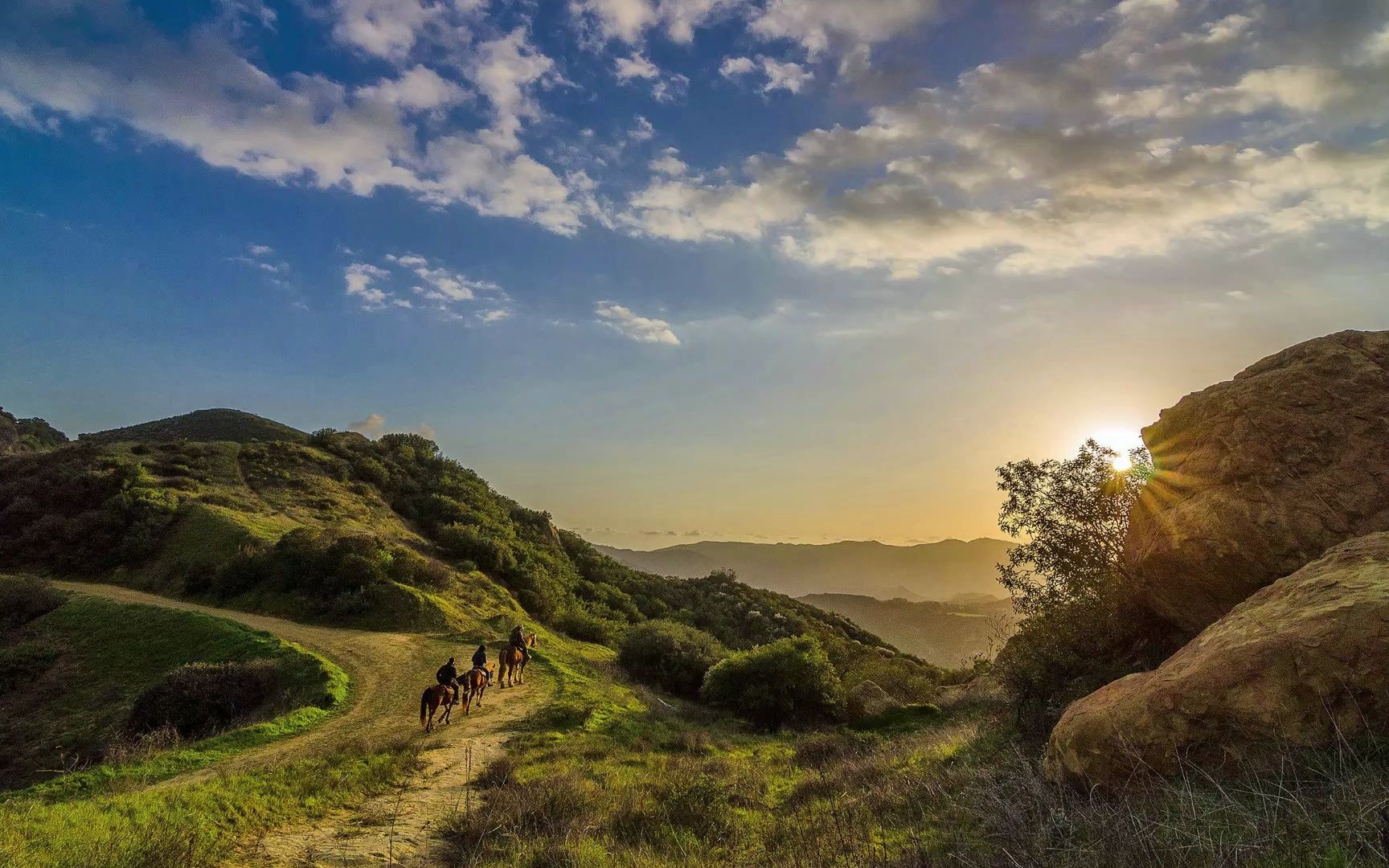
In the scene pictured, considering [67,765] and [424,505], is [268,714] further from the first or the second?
[424,505]

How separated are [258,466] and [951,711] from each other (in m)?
48.9

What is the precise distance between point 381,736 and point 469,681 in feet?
12.3

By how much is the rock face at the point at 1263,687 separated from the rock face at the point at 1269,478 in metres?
1.72

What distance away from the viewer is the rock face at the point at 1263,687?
6457 mm

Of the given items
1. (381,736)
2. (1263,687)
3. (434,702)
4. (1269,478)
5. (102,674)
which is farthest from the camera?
(102,674)

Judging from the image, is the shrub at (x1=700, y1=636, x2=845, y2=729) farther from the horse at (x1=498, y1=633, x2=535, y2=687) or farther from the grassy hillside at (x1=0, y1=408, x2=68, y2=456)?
the grassy hillside at (x1=0, y1=408, x2=68, y2=456)

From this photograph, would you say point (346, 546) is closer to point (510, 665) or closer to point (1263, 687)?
point (510, 665)

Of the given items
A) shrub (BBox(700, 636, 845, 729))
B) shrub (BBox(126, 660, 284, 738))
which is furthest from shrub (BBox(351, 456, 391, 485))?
shrub (BBox(700, 636, 845, 729))

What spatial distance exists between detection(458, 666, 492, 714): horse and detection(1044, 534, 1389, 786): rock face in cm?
1595

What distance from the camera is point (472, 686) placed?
63.6 feet

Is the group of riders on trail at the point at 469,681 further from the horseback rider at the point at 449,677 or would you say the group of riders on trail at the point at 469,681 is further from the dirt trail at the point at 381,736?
the dirt trail at the point at 381,736

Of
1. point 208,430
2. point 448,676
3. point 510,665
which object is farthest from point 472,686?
point 208,430

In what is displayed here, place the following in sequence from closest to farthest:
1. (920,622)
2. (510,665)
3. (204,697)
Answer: (204,697) → (510,665) → (920,622)

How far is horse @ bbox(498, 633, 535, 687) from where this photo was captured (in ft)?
76.4
